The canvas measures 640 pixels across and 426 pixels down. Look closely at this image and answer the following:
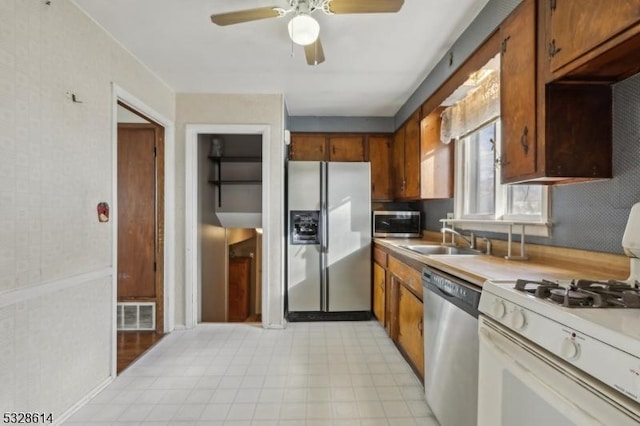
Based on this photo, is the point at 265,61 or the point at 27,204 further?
the point at 265,61

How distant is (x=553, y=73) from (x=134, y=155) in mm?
→ 3430

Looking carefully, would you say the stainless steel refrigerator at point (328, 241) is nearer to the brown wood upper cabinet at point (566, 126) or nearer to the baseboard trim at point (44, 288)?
the baseboard trim at point (44, 288)

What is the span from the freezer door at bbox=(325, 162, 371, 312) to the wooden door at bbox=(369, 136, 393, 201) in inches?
21.6

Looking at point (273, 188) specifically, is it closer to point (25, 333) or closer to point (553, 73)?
point (25, 333)

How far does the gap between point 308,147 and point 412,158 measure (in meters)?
1.35

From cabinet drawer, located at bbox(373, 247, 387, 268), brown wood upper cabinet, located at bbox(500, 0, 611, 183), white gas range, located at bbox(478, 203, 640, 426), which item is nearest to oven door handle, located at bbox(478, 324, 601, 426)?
white gas range, located at bbox(478, 203, 640, 426)

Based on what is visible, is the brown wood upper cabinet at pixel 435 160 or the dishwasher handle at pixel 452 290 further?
the brown wood upper cabinet at pixel 435 160

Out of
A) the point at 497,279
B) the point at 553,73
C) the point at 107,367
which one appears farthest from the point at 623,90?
the point at 107,367

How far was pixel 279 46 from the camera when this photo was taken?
2.30 metres

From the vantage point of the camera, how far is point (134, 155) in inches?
124

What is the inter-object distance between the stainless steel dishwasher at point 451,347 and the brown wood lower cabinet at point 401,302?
0.87 feet

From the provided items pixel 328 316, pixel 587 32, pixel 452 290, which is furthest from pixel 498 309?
pixel 328 316

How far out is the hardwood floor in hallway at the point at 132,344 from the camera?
2.54 m

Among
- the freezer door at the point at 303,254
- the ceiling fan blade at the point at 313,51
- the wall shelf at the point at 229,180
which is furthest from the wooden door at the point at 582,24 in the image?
the wall shelf at the point at 229,180
